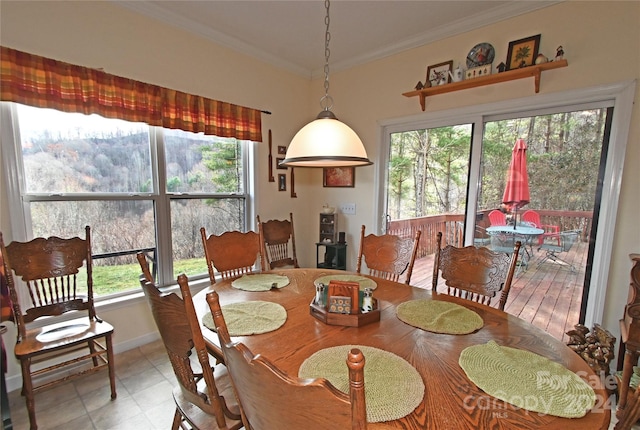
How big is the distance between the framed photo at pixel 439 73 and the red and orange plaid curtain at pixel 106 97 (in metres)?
1.84

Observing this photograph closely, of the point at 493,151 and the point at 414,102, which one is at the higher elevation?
the point at 414,102

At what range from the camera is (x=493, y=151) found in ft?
8.18

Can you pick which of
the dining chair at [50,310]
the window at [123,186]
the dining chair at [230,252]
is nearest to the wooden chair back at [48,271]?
the dining chair at [50,310]

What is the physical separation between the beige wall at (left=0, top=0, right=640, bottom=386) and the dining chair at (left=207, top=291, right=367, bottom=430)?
2.23 meters

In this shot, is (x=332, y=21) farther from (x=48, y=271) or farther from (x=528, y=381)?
(x=48, y=271)

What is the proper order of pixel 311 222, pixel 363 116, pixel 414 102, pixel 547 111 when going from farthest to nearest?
pixel 311 222
pixel 363 116
pixel 414 102
pixel 547 111

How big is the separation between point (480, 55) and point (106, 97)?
2.94 meters

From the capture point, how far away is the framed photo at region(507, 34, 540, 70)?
214cm

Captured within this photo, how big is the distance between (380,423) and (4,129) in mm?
2627

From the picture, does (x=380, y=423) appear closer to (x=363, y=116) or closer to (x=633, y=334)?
(x=633, y=334)

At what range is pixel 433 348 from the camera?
110cm

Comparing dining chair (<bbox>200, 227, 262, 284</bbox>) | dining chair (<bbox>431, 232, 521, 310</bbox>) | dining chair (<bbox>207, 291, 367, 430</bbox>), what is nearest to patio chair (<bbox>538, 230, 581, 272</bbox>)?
dining chair (<bbox>431, 232, 521, 310</bbox>)

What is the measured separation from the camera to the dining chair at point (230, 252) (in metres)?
2.07

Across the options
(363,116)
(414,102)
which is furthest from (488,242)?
(363,116)
